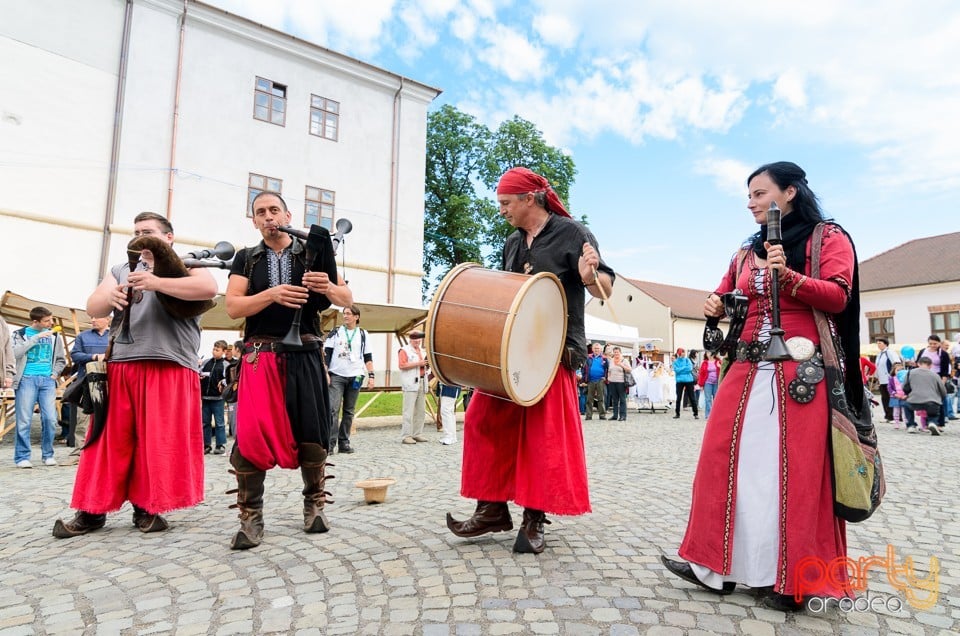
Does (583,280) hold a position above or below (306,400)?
above

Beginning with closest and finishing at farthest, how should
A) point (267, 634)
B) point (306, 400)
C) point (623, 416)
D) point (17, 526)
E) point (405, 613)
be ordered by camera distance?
1. point (267, 634)
2. point (405, 613)
3. point (306, 400)
4. point (17, 526)
5. point (623, 416)

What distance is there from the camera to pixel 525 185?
3.48 m

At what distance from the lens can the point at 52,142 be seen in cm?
1669

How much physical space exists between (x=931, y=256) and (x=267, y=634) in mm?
53421

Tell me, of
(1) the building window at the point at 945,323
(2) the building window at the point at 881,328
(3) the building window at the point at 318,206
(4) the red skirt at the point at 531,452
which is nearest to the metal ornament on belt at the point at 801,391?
(4) the red skirt at the point at 531,452

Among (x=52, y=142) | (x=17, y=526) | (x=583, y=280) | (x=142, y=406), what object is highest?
(x=52, y=142)

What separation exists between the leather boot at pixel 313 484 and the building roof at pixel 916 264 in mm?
47442

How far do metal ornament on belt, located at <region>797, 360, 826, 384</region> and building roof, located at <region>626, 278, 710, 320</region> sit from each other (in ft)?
153

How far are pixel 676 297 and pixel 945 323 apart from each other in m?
18.7

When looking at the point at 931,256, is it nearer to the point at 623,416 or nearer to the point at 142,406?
the point at 623,416

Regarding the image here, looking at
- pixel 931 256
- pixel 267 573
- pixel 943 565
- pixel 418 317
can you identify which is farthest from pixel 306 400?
pixel 931 256

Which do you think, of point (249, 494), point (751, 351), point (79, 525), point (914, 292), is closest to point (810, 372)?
point (751, 351)

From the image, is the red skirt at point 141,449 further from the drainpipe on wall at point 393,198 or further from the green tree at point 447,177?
the green tree at point 447,177

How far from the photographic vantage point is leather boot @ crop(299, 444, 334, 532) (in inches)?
143
